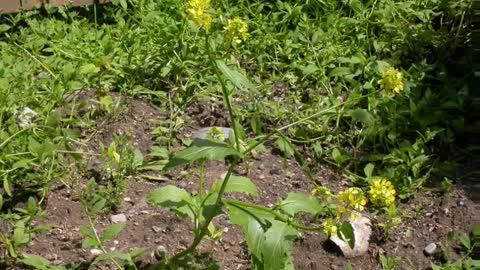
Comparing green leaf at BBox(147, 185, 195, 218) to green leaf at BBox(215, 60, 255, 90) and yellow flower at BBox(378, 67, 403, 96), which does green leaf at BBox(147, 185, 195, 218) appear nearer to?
green leaf at BBox(215, 60, 255, 90)

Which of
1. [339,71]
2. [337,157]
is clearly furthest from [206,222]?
[339,71]

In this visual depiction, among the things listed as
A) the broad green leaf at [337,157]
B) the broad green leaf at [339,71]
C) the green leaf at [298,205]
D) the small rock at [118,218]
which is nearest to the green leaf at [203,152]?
the green leaf at [298,205]

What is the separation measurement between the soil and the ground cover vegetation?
0.03 meters

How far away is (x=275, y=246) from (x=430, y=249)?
975 millimetres

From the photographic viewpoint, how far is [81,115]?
3.76 meters

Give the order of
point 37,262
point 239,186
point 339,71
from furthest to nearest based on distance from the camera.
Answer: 1. point 339,71
2. point 37,262
3. point 239,186

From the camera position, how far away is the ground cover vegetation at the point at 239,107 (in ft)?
9.19

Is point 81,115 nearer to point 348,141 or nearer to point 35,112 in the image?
point 35,112

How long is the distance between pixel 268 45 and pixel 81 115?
1160 mm

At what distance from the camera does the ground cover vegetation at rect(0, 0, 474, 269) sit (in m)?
2.80

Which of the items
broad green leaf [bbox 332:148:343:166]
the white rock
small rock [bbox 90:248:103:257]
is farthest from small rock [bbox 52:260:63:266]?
broad green leaf [bbox 332:148:343:166]

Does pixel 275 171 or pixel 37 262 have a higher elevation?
pixel 37 262

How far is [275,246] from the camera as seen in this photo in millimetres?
2443

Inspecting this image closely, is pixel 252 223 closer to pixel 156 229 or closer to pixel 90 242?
pixel 90 242
